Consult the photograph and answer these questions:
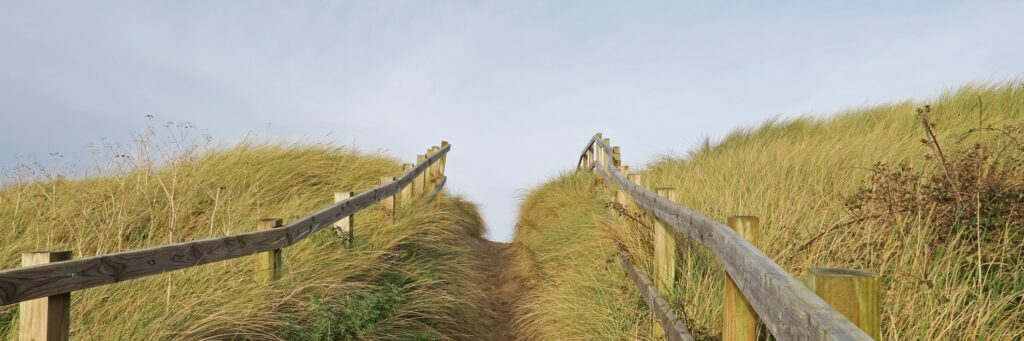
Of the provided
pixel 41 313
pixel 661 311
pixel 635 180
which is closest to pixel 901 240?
pixel 661 311

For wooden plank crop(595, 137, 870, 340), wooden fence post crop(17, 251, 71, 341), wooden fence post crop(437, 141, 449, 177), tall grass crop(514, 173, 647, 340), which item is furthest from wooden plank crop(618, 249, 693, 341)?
wooden fence post crop(437, 141, 449, 177)

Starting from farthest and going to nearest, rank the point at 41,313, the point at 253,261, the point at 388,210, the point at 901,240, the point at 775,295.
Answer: the point at 388,210 < the point at 253,261 < the point at 901,240 < the point at 41,313 < the point at 775,295

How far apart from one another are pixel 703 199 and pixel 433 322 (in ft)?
9.67

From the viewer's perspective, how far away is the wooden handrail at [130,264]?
8.66 ft

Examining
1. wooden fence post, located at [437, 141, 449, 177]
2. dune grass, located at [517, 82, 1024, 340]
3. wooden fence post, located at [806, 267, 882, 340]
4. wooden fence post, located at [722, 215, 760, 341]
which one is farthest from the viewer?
wooden fence post, located at [437, 141, 449, 177]

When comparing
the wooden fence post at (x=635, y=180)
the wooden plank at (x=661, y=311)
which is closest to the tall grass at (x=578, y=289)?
the wooden plank at (x=661, y=311)

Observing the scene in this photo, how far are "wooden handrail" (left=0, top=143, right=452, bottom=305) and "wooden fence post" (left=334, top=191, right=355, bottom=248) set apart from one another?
40.6 inches

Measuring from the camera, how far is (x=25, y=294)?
2652 mm

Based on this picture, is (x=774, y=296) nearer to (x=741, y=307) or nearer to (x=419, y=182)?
(x=741, y=307)

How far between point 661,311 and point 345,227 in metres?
3.42

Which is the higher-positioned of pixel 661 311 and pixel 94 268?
pixel 94 268

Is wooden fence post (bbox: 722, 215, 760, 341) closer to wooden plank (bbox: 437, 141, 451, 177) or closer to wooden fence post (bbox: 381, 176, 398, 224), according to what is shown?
wooden fence post (bbox: 381, 176, 398, 224)

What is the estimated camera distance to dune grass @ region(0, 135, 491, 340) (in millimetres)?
4262

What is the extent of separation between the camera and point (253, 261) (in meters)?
5.06
